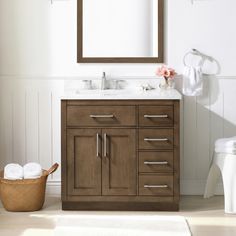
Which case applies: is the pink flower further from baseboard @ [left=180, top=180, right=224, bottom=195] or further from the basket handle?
the basket handle

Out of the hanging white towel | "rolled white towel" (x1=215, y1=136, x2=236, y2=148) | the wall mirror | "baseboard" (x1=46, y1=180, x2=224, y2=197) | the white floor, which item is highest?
the wall mirror

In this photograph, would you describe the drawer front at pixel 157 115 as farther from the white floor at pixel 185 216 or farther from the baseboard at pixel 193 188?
the baseboard at pixel 193 188

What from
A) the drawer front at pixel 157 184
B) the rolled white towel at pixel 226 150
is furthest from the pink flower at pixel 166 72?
Result: the drawer front at pixel 157 184

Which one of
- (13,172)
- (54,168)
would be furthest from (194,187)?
(13,172)

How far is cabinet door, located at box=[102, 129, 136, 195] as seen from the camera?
4.31 metres

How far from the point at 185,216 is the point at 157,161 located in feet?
1.31

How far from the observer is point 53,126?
16.0 feet

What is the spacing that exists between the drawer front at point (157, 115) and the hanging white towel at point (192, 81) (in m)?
0.52

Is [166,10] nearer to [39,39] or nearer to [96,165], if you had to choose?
[39,39]

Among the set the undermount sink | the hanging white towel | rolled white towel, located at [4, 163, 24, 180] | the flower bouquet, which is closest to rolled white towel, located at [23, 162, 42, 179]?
rolled white towel, located at [4, 163, 24, 180]

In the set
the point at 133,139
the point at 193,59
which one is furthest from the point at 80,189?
the point at 193,59

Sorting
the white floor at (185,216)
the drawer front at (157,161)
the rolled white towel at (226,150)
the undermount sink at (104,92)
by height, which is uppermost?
the undermount sink at (104,92)

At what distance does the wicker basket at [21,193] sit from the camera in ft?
14.2

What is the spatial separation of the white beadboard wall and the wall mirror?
0.37m
